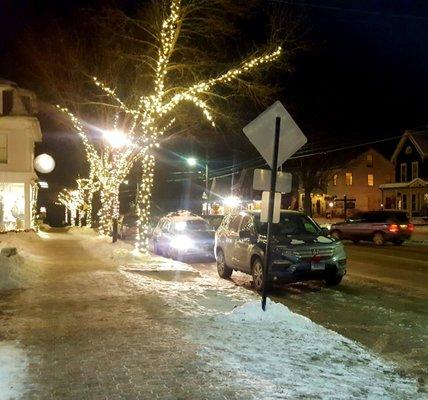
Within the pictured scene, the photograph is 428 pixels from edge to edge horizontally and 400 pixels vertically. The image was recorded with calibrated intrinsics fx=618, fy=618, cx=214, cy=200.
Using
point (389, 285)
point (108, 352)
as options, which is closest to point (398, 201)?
point (389, 285)

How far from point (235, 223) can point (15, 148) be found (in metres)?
21.9

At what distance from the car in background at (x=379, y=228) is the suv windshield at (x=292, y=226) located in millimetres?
15100

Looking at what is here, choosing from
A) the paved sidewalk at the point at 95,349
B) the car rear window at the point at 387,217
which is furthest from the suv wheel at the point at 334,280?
the car rear window at the point at 387,217

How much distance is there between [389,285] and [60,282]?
7.16 m

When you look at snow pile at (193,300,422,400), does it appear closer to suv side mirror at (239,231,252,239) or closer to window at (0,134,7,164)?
suv side mirror at (239,231,252,239)

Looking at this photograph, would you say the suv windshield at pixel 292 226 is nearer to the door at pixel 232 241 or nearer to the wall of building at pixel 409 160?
the door at pixel 232 241

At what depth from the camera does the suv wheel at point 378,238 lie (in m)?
28.7

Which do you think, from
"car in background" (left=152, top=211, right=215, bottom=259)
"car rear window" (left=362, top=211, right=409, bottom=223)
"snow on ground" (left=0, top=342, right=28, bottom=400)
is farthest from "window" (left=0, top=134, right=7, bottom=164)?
"snow on ground" (left=0, top=342, right=28, bottom=400)

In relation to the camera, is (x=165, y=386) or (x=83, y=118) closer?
(x=165, y=386)

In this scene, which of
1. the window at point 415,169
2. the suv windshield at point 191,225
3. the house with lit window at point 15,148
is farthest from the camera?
the window at point 415,169

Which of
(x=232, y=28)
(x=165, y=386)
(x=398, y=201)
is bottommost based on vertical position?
(x=165, y=386)

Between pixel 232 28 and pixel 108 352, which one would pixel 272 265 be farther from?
pixel 232 28

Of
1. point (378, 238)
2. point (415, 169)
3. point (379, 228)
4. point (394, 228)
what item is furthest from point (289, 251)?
point (415, 169)

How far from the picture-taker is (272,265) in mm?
12891
